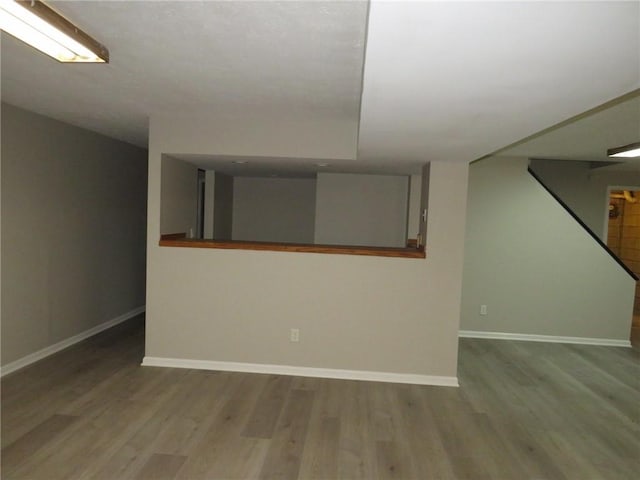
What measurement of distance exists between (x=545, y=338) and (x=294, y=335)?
3.33m

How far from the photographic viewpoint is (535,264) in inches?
200

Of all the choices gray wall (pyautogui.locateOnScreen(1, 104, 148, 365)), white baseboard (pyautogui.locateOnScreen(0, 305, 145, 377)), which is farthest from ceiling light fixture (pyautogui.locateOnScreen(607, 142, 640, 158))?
white baseboard (pyautogui.locateOnScreen(0, 305, 145, 377))

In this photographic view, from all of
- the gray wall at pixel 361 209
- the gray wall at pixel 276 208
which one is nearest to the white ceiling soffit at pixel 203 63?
the gray wall at pixel 361 209

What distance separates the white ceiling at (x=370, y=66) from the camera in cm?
117

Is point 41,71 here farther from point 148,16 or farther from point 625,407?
point 625,407

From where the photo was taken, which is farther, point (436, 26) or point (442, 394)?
point (442, 394)

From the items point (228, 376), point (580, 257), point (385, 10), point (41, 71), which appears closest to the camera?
point (385, 10)

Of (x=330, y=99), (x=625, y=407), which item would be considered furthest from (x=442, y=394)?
(x=330, y=99)

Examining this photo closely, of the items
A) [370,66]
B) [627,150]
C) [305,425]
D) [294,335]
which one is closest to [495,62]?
[370,66]

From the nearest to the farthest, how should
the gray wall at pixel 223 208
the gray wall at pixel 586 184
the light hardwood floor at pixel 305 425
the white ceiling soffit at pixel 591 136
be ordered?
the light hardwood floor at pixel 305 425, the white ceiling soffit at pixel 591 136, the gray wall at pixel 586 184, the gray wall at pixel 223 208

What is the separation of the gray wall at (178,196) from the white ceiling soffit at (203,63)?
1.82 ft

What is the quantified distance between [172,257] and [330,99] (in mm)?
1990

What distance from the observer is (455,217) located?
3.67 metres

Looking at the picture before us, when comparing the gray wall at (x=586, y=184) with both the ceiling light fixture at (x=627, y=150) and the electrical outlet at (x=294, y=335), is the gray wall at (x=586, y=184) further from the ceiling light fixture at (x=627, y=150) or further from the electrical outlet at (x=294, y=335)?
the electrical outlet at (x=294, y=335)
